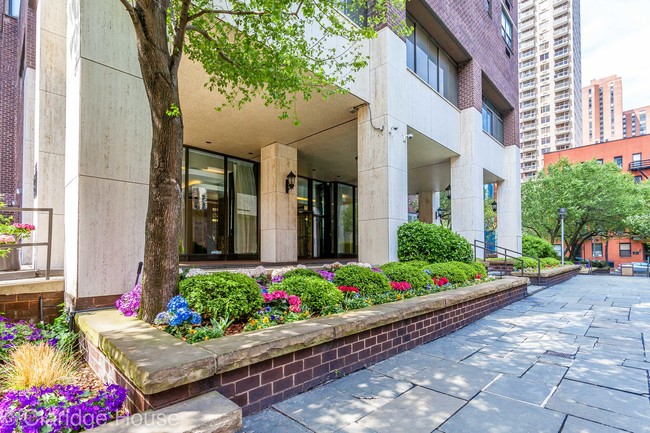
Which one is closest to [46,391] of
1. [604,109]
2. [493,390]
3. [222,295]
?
[222,295]

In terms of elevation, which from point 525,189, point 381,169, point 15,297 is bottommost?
point 15,297

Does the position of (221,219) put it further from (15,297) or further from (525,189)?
(525,189)

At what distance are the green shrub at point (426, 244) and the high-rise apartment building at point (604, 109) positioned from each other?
111 metres

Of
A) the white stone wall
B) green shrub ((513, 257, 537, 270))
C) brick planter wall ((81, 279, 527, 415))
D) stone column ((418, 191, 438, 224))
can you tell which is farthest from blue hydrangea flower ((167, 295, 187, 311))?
stone column ((418, 191, 438, 224))

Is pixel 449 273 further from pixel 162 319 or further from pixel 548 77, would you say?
pixel 548 77

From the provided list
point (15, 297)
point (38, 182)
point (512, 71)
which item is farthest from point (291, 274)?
point (512, 71)

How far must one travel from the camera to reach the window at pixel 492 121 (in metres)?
14.0

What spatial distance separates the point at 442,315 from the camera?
5000 millimetres

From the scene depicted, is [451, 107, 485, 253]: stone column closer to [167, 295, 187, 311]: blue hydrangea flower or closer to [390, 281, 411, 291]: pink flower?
[390, 281, 411, 291]: pink flower

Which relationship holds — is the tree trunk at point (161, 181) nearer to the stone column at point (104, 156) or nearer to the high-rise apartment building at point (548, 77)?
the stone column at point (104, 156)

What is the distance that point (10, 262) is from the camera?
19.3 feet

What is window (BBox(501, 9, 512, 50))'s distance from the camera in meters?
14.8

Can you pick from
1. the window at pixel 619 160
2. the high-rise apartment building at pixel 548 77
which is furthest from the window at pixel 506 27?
the high-rise apartment building at pixel 548 77

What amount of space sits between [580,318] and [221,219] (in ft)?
33.7
